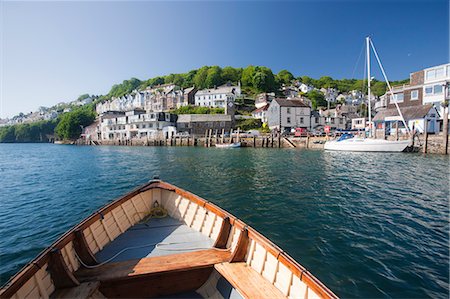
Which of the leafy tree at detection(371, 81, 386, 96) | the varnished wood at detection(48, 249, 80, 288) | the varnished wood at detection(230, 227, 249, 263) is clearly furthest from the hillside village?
the varnished wood at detection(48, 249, 80, 288)

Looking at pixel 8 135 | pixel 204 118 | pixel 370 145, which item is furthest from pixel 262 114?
pixel 8 135

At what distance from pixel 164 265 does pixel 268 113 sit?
211 feet

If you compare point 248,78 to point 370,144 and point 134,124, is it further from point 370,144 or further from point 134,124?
point 370,144

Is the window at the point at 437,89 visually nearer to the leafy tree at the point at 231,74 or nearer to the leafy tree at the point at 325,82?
the leafy tree at the point at 231,74

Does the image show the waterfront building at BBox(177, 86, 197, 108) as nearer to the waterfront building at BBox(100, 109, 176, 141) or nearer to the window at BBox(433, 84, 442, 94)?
the waterfront building at BBox(100, 109, 176, 141)

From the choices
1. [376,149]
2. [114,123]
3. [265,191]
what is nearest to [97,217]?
[265,191]

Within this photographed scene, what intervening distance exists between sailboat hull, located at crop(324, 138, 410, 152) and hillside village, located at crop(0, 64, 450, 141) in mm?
6452

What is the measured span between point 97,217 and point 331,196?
39.2 ft

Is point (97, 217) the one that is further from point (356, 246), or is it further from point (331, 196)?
point (331, 196)

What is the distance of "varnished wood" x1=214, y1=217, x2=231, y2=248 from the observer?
5230 mm

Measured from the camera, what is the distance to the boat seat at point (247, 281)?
3631mm

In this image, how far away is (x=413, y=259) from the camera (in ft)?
20.8

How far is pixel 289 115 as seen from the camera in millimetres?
59312

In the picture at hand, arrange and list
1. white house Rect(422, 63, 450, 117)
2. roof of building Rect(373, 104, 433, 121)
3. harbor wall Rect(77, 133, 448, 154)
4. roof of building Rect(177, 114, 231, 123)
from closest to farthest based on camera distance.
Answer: harbor wall Rect(77, 133, 448, 154), roof of building Rect(373, 104, 433, 121), white house Rect(422, 63, 450, 117), roof of building Rect(177, 114, 231, 123)
